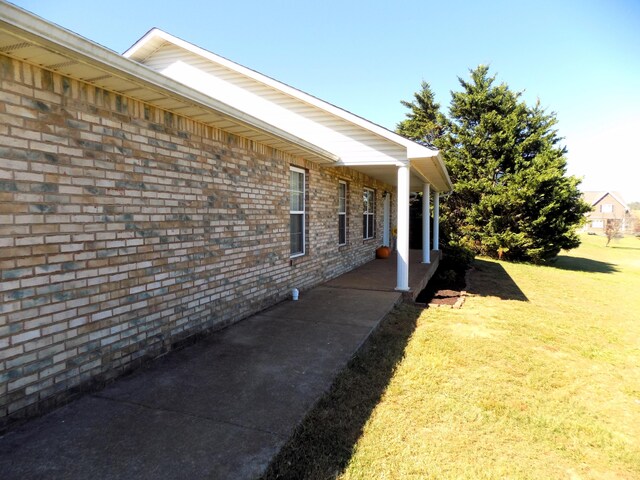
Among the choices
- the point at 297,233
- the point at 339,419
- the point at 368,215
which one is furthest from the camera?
the point at 368,215

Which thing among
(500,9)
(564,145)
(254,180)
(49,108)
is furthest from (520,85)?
(49,108)

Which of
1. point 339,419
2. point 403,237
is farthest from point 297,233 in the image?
point 339,419

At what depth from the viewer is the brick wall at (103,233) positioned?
2721mm

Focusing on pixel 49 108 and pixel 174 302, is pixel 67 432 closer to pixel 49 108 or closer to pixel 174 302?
pixel 174 302

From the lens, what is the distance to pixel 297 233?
7684mm

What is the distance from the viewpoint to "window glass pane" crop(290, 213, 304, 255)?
7489 millimetres

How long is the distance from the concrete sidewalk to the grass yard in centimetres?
24

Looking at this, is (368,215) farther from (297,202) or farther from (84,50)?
(84,50)

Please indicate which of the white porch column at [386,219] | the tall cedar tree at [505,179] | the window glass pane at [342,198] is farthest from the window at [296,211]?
the tall cedar tree at [505,179]

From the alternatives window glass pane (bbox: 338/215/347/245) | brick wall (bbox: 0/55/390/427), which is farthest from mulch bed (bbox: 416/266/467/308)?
brick wall (bbox: 0/55/390/427)

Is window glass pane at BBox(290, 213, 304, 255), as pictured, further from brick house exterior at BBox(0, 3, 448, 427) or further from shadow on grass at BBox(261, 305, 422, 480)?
shadow on grass at BBox(261, 305, 422, 480)

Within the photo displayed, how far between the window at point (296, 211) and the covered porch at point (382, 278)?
134 centimetres

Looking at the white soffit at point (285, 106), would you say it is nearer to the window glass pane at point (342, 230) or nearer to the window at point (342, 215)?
the window at point (342, 215)

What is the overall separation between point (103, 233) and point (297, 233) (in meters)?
4.56
